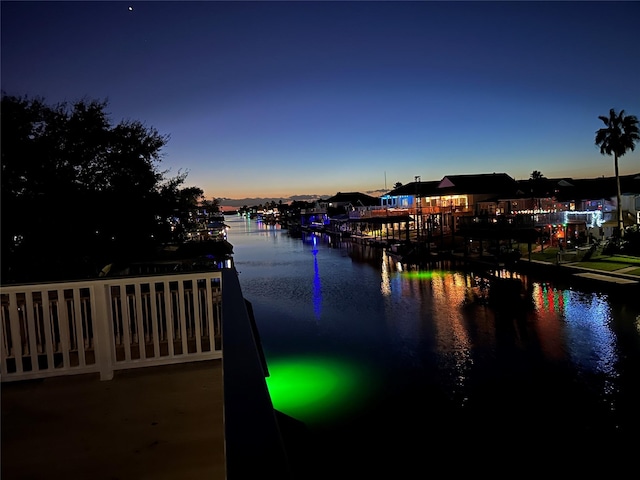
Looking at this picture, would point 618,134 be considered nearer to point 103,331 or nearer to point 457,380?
point 457,380

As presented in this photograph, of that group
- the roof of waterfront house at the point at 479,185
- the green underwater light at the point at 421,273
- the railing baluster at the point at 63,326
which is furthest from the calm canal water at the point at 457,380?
the roof of waterfront house at the point at 479,185

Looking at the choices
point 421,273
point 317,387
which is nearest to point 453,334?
point 317,387

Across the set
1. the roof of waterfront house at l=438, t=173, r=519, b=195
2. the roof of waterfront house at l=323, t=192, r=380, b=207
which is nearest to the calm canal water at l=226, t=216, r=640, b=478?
the roof of waterfront house at l=438, t=173, r=519, b=195

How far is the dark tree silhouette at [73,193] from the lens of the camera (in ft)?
37.0

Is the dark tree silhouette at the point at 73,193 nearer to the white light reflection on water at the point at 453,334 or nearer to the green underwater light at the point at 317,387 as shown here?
the green underwater light at the point at 317,387

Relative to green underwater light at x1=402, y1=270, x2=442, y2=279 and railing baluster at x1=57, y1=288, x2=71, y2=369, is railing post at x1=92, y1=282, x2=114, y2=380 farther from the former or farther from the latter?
green underwater light at x1=402, y1=270, x2=442, y2=279

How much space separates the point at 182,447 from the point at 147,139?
43.7 feet

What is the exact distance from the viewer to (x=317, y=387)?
14.5m

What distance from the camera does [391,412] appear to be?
12422mm

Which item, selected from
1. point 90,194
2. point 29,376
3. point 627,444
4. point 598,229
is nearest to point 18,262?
point 90,194

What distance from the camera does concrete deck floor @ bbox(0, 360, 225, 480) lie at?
329 cm

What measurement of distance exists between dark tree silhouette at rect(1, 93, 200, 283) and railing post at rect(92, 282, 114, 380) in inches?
265

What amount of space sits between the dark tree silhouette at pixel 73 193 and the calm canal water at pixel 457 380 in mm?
6857

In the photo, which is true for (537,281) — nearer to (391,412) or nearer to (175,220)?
(391,412)
